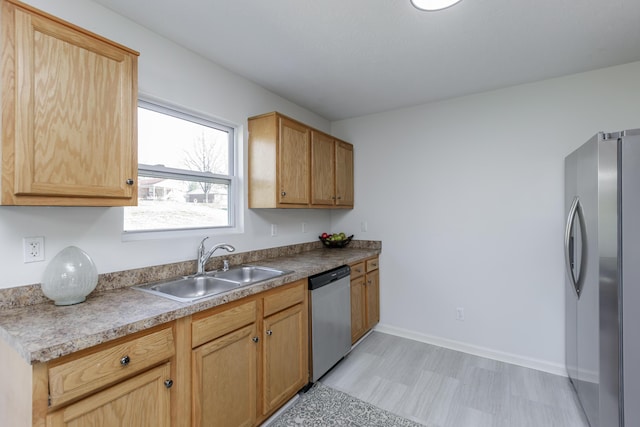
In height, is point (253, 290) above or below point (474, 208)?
below

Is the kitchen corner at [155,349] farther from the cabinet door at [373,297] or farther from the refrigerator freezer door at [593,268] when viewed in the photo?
the refrigerator freezer door at [593,268]

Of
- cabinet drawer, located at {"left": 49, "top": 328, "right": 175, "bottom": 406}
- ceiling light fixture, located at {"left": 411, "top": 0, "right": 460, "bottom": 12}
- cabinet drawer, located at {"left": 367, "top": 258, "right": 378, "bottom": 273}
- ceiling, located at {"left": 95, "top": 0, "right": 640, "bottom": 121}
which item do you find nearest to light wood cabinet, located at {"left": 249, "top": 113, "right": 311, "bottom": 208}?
ceiling, located at {"left": 95, "top": 0, "right": 640, "bottom": 121}

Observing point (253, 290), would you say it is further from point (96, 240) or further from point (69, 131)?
point (69, 131)

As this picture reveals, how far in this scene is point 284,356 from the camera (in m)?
2.02

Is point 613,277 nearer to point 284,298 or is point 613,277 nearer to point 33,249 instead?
point 284,298

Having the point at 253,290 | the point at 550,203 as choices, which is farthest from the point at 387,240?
the point at 253,290

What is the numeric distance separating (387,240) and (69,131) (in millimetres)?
2889

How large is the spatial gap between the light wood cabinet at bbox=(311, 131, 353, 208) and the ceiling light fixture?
4.76ft

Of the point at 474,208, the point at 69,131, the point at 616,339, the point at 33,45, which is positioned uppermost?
the point at 33,45

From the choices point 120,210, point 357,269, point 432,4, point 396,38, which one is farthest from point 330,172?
point 120,210

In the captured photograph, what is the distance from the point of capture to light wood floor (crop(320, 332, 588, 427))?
201 cm

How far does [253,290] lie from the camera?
175 cm

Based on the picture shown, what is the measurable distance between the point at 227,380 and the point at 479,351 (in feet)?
7.97

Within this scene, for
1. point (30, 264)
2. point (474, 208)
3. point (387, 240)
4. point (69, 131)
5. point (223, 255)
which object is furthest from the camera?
point (387, 240)
